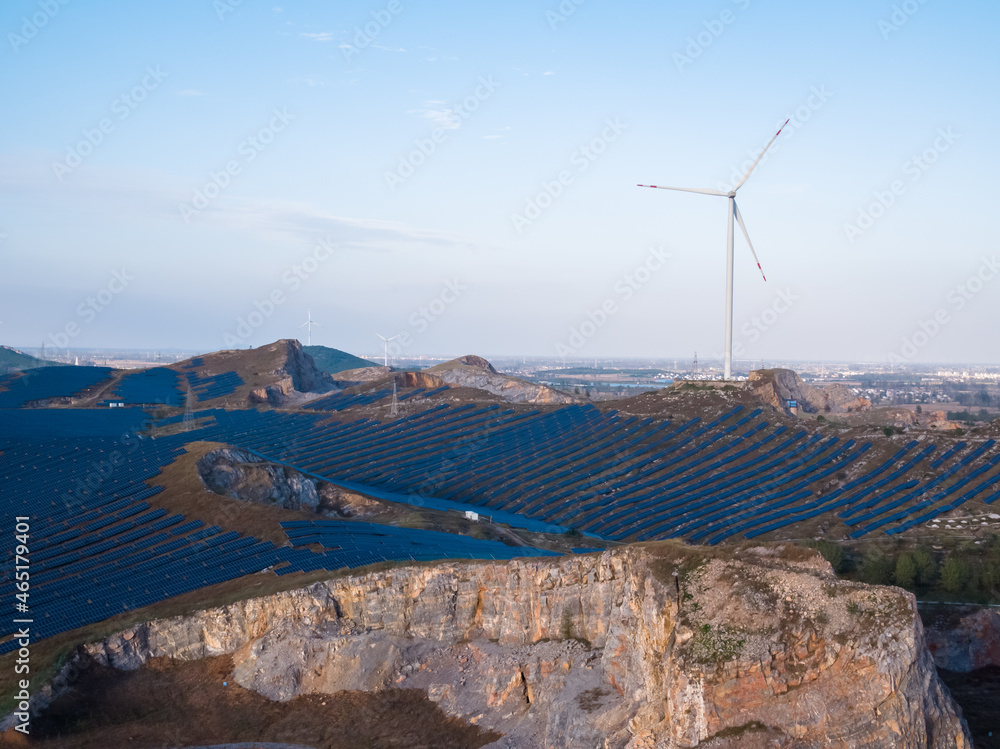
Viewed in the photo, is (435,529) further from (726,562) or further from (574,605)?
(726,562)

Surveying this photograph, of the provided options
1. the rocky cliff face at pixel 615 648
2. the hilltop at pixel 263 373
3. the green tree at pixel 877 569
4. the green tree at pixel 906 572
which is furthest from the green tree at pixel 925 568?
the hilltop at pixel 263 373

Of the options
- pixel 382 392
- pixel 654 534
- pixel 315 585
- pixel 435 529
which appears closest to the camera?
pixel 315 585

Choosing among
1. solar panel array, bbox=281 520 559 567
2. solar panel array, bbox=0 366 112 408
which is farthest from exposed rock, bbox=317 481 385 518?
solar panel array, bbox=0 366 112 408

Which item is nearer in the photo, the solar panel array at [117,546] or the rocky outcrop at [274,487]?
the solar panel array at [117,546]

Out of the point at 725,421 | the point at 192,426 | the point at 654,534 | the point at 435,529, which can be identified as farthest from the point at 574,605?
the point at 192,426

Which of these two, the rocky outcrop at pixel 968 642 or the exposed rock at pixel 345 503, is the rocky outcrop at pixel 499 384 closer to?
the exposed rock at pixel 345 503

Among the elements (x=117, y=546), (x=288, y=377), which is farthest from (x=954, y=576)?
(x=288, y=377)
